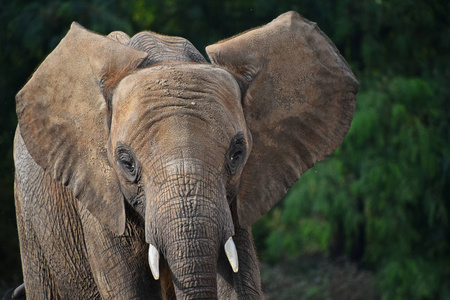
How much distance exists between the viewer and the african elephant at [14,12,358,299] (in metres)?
3.27

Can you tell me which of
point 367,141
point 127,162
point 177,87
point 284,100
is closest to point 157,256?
point 127,162

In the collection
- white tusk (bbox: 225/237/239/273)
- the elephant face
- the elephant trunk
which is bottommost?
white tusk (bbox: 225/237/239/273)

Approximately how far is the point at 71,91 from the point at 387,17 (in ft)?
24.3

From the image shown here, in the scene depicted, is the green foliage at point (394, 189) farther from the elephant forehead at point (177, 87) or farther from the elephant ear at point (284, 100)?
the elephant forehead at point (177, 87)

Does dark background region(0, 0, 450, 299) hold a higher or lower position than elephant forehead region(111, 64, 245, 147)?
lower

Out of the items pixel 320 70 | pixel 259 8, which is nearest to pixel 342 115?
pixel 320 70

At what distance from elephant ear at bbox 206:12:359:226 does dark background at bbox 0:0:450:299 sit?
5576mm

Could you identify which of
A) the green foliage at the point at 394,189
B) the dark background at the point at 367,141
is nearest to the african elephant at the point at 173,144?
the dark background at the point at 367,141

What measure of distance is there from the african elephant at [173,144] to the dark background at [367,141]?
5383 millimetres

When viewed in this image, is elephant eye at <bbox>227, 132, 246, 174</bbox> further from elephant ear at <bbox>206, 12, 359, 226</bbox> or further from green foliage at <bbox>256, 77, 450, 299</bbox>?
green foliage at <bbox>256, 77, 450, 299</bbox>

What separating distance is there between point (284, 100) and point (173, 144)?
2.65 ft

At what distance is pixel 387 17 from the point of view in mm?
10602

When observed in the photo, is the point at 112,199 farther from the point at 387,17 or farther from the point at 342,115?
the point at 387,17

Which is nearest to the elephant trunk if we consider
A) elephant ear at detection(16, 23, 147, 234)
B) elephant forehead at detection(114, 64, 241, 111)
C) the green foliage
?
elephant forehead at detection(114, 64, 241, 111)
